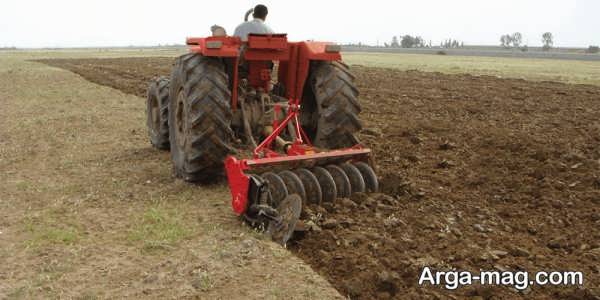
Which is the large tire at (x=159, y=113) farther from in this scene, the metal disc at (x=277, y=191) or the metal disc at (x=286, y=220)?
the metal disc at (x=286, y=220)

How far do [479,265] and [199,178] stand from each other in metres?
3.09

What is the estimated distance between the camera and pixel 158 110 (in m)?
8.23

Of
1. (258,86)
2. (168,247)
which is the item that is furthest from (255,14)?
(168,247)

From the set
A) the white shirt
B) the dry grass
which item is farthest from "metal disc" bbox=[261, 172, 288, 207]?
the white shirt

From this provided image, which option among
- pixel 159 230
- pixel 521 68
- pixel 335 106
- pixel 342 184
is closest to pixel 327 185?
pixel 342 184

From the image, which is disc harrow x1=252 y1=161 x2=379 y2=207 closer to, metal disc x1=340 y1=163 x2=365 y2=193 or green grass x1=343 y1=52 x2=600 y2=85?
metal disc x1=340 y1=163 x2=365 y2=193

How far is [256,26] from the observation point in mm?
6891

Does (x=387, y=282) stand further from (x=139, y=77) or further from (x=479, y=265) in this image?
(x=139, y=77)

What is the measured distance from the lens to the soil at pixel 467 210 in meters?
4.05

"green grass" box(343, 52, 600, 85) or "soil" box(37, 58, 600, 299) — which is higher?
"green grass" box(343, 52, 600, 85)

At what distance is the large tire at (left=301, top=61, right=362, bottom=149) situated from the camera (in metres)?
6.26

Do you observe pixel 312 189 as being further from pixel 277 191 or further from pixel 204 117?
pixel 204 117

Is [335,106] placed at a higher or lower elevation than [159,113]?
higher

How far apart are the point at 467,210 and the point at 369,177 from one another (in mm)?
962
